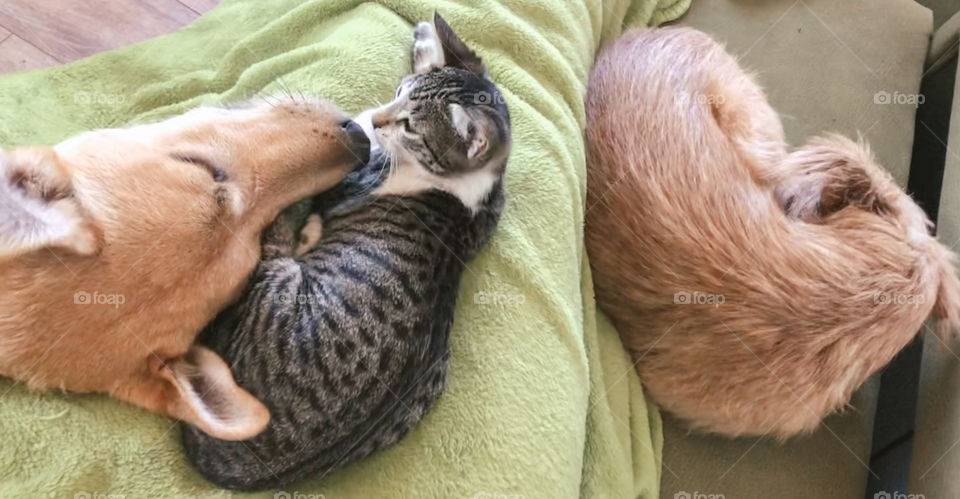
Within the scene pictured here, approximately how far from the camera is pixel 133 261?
3.58 feet

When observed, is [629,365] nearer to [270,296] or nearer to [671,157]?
[671,157]

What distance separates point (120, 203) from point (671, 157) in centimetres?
110

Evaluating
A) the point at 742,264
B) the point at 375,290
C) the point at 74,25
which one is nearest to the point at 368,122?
the point at 375,290

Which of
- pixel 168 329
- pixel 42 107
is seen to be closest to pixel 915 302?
pixel 168 329

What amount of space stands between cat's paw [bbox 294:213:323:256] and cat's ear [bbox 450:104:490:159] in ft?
1.19

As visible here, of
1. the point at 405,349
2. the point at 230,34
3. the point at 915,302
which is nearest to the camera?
the point at 405,349

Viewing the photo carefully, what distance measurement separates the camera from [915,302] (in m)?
1.54

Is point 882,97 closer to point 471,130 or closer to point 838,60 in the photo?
point 838,60

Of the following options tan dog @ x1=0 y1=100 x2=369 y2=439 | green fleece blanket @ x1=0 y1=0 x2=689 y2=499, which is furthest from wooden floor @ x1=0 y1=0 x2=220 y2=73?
tan dog @ x1=0 y1=100 x2=369 y2=439

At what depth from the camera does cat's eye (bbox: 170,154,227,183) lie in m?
1.21

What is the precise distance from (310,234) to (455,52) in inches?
21.6

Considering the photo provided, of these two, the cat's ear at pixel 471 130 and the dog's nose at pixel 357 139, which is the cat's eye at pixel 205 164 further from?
the cat's ear at pixel 471 130

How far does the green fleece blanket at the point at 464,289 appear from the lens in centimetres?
113

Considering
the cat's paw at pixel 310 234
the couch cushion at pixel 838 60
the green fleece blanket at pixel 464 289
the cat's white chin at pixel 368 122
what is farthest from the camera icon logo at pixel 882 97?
the cat's paw at pixel 310 234
